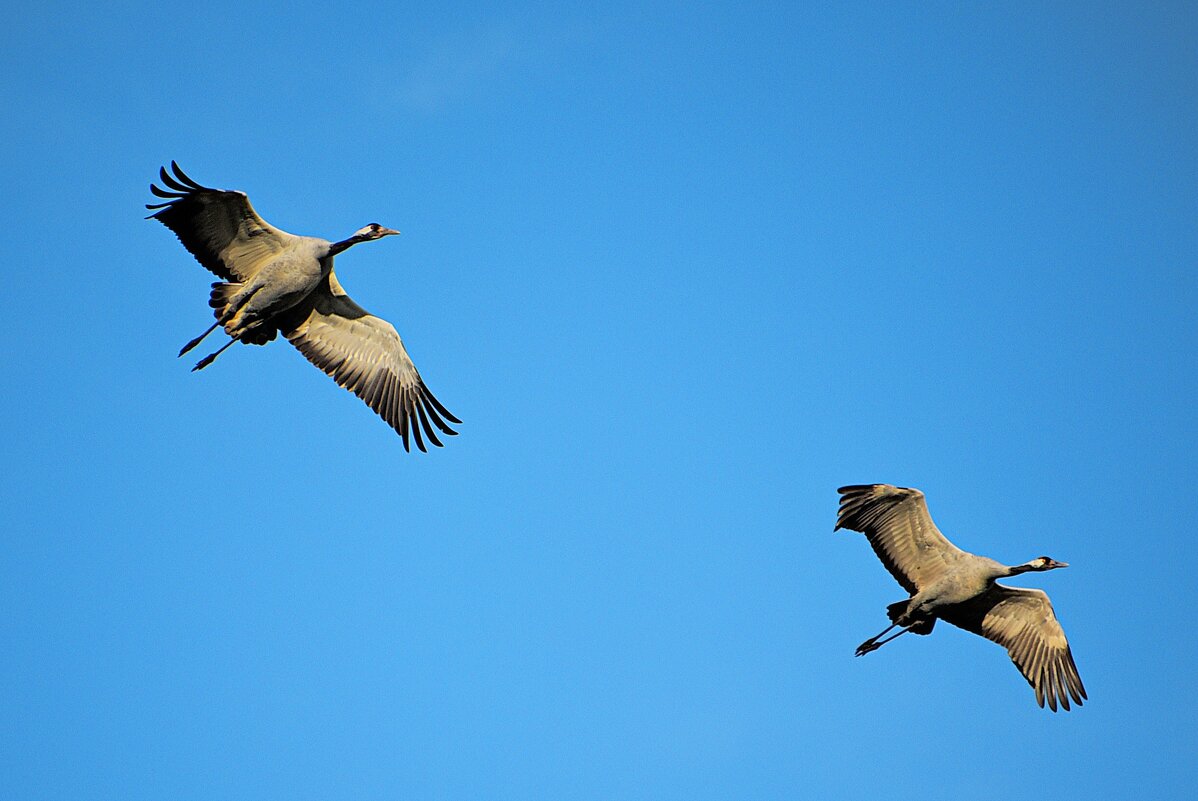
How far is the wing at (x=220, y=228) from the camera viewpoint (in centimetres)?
1689

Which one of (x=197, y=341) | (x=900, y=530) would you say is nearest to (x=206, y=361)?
(x=197, y=341)

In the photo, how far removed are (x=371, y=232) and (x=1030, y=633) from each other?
10.6m

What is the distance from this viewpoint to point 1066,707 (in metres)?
17.5

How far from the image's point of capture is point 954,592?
1747cm

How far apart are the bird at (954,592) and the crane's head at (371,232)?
23.5ft

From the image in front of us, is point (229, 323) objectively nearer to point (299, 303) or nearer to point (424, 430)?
point (299, 303)

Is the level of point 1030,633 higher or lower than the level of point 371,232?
lower

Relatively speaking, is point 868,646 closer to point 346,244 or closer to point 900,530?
point 900,530

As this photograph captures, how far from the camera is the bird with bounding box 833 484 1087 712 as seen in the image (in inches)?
683

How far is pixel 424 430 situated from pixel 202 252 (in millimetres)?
3883

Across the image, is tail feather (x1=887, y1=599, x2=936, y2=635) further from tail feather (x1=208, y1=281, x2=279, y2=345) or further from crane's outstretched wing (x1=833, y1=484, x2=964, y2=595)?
tail feather (x1=208, y1=281, x2=279, y2=345)

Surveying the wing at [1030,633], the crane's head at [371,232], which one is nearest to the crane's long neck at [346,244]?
the crane's head at [371,232]

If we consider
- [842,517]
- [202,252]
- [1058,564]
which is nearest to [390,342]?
[202,252]

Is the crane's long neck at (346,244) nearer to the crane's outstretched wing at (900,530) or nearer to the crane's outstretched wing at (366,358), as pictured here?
the crane's outstretched wing at (366,358)
